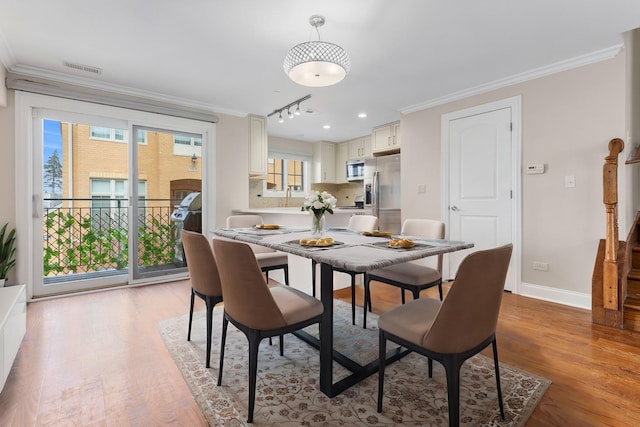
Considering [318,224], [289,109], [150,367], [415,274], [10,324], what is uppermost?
[289,109]

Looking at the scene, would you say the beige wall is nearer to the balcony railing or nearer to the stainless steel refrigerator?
the stainless steel refrigerator

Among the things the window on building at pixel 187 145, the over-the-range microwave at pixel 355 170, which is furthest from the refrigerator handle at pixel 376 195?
the window on building at pixel 187 145

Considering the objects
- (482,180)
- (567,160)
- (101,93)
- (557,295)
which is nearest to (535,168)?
(567,160)

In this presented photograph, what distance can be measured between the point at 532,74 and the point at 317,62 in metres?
2.52

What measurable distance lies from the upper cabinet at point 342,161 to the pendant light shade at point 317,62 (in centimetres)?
413

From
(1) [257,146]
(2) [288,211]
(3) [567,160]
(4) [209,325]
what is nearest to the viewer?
(4) [209,325]

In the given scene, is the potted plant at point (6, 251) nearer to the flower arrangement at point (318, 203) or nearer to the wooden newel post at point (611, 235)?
the flower arrangement at point (318, 203)

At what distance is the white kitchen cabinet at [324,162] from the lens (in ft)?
20.5

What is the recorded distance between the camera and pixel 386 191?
471cm

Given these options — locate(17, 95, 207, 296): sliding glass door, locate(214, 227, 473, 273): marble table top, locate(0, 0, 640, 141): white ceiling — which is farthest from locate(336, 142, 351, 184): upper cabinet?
locate(214, 227, 473, 273): marble table top

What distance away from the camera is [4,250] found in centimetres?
282

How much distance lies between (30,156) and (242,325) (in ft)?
10.4

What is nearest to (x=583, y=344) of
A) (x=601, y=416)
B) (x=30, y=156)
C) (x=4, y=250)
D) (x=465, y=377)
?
(x=601, y=416)

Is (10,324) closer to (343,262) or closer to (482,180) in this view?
(343,262)
